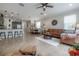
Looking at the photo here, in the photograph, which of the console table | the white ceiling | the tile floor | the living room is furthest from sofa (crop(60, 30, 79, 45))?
the console table

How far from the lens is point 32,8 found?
2.83 meters

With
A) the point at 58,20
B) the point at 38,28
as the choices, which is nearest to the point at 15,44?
the point at 38,28

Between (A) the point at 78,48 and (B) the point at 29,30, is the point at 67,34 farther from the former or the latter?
(B) the point at 29,30

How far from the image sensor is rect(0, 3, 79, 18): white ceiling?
2.78 meters

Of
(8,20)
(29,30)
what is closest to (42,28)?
(29,30)

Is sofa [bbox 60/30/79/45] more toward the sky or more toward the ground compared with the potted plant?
more toward the sky

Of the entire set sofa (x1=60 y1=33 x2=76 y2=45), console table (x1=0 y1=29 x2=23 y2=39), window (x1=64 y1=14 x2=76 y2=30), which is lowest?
sofa (x1=60 y1=33 x2=76 y2=45)

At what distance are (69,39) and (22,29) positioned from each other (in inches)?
43.0

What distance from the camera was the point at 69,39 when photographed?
2.86 meters

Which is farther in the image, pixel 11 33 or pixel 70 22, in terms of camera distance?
pixel 11 33

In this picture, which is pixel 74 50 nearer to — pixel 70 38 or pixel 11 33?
pixel 70 38

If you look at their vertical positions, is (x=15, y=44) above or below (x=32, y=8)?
below

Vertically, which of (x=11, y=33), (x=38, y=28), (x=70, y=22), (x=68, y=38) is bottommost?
(x=68, y=38)

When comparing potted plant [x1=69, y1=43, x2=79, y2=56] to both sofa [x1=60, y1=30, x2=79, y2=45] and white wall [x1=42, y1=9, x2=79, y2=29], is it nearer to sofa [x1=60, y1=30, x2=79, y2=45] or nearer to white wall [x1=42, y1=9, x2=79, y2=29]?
sofa [x1=60, y1=30, x2=79, y2=45]
